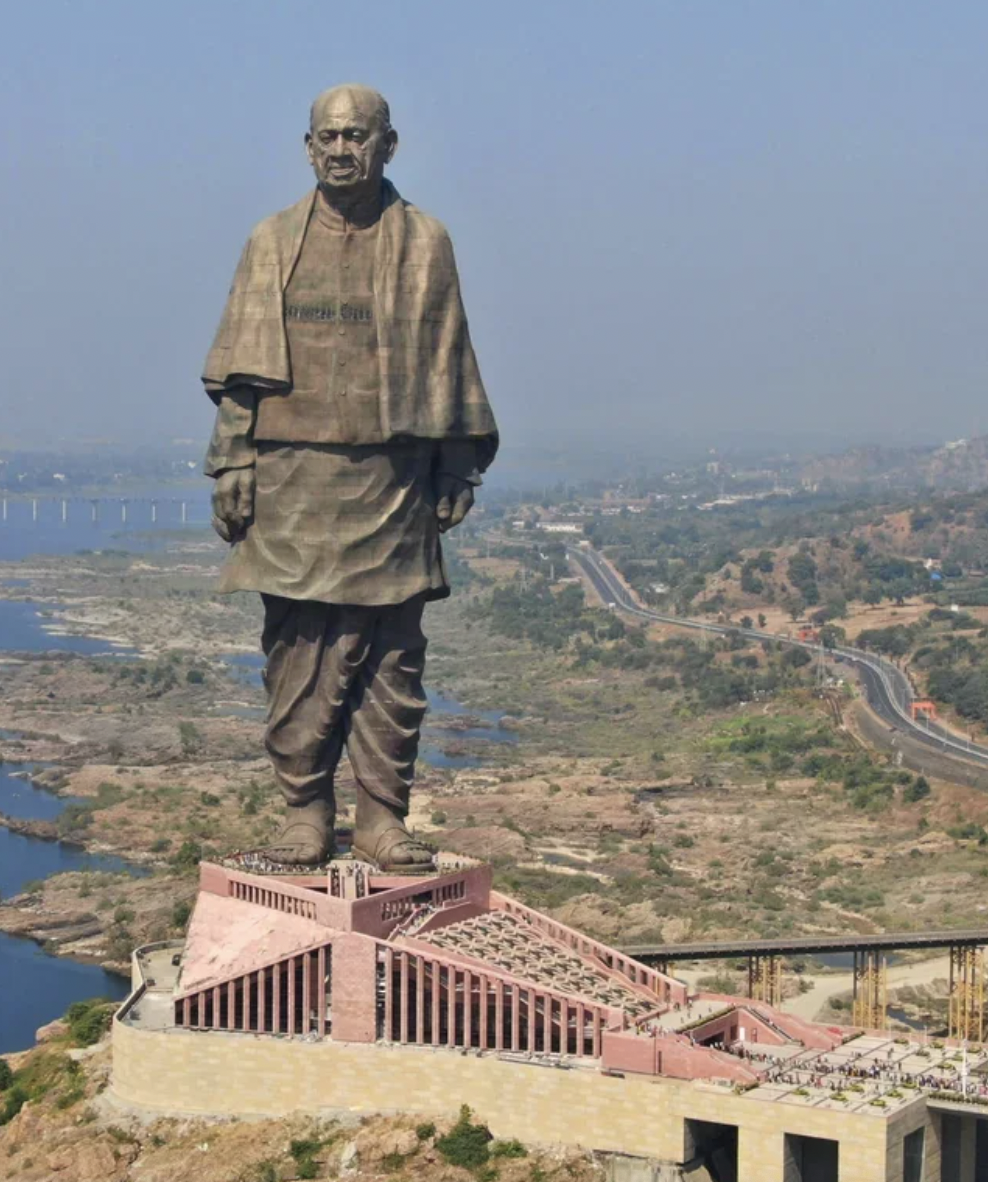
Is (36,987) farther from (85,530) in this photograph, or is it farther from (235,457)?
(85,530)

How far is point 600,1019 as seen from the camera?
28.0m

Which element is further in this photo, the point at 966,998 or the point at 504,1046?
the point at 966,998

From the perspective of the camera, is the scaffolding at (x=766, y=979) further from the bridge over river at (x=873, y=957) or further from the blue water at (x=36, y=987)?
the blue water at (x=36, y=987)

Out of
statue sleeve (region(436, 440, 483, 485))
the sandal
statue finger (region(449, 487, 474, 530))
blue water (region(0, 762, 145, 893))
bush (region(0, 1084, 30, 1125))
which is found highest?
statue sleeve (region(436, 440, 483, 485))

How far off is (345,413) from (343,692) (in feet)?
10.6

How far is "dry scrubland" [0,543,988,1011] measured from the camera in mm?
46469

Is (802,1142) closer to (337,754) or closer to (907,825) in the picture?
(337,754)

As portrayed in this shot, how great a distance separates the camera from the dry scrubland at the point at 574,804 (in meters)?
46.5

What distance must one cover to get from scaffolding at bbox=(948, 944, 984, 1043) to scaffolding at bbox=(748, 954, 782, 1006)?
2.23 metres

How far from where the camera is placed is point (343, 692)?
103 ft

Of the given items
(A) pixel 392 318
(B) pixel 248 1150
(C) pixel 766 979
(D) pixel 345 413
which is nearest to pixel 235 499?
(D) pixel 345 413

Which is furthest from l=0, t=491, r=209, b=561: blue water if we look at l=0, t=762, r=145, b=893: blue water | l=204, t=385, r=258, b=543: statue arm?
l=204, t=385, r=258, b=543: statue arm

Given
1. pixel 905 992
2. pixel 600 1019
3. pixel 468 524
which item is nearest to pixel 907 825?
pixel 905 992

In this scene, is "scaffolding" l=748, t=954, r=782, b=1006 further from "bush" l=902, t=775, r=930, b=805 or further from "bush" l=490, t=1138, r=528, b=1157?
"bush" l=902, t=775, r=930, b=805
